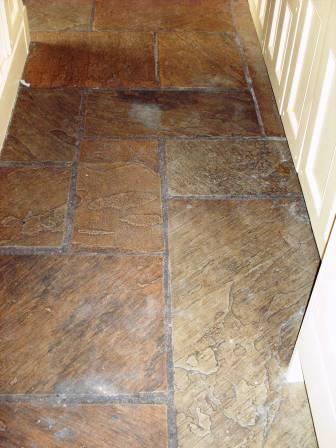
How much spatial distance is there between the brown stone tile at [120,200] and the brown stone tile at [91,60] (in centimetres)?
51

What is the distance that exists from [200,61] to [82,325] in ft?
5.49

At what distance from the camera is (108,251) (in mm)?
1940

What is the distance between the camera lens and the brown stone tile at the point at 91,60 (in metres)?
2.73

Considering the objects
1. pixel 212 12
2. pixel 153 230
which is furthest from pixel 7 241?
pixel 212 12

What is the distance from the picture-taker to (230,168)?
2271mm

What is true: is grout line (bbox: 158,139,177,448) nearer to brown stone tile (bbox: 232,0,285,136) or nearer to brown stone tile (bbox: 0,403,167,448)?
brown stone tile (bbox: 0,403,167,448)

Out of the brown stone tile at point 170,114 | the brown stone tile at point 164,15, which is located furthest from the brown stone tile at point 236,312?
the brown stone tile at point 164,15

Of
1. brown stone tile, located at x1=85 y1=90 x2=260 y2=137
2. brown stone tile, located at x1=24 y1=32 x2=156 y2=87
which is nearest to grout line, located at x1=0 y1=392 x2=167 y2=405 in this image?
brown stone tile, located at x1=85 y1=90 x2=260 y2=137

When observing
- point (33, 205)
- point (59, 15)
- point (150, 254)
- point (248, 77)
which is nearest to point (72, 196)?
point (33, 205)

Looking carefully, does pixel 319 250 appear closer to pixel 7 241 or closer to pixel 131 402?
pixel 131 402

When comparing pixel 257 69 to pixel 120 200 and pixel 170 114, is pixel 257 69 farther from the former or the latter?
pixel 120 200

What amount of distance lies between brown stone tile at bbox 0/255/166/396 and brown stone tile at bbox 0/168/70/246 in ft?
0.32

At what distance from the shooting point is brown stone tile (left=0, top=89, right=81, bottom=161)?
2309 millimetres

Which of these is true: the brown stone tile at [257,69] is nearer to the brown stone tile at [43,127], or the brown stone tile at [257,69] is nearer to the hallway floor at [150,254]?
the hallway floor at [150,254]
